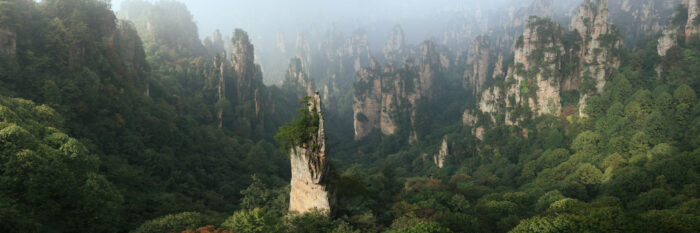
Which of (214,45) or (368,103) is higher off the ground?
(214,45)

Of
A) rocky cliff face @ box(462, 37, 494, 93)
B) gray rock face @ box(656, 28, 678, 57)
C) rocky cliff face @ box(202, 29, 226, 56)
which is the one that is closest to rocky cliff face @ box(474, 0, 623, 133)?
gray rock face @ box(656, 28, 678, 57)

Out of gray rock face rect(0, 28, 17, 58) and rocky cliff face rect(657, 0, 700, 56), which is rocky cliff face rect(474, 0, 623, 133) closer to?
rocky cliff face rect(657, 0, 700, 56)

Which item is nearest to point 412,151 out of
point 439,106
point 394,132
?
point 394,132

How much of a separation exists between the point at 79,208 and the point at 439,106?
408ft

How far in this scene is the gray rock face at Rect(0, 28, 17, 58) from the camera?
1467 inches

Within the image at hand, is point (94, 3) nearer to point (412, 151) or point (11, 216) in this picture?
point (11, 216)

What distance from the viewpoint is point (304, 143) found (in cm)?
3098

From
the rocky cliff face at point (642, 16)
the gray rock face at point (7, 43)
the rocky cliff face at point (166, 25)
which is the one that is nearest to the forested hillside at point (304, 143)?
the gray rock face at point (7, 43)

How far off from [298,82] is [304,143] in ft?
414

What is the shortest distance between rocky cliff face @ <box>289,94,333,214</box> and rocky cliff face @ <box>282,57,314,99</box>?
11806 centimetres

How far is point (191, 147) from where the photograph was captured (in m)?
59.2

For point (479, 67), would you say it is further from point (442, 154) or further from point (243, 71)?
point (243, 71)

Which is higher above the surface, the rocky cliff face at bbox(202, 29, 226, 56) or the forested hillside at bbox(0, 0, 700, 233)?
the rocky cliff face at bbox(202, 29, 226, 56)

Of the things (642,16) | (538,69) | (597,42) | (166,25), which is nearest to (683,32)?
(597,42)
